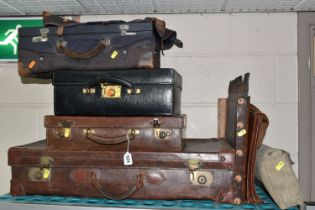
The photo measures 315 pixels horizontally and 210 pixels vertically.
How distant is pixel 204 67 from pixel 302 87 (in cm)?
50

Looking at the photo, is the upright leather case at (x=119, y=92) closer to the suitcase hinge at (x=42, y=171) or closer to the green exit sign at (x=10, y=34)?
the suitcase hinge at (x=42, y=171)

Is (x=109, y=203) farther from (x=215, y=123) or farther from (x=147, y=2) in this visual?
(x=147, y=2)

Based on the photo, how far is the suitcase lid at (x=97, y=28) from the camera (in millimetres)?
1294

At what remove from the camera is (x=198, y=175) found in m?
1.21

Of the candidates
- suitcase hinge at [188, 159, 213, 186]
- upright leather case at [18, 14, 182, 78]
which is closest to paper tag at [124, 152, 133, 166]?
suitcase hinge at [188, 159, 213, 186]

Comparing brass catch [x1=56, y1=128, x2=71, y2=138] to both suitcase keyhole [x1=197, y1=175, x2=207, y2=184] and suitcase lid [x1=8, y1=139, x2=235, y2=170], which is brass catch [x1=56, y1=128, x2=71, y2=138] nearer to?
suitcase lid [x1=8, y1=139, x2=235, y2=170]

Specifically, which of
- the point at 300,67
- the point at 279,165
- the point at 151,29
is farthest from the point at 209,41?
the point at 279,165

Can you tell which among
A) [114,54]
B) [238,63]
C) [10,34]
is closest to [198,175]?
[114,54]

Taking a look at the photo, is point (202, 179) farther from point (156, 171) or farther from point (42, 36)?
point (42, 36)

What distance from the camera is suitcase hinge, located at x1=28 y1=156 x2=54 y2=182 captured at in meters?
1.28

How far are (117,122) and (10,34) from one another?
0.96 meters

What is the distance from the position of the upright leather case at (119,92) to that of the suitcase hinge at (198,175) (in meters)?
0.20

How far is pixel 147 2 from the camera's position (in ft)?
5.32

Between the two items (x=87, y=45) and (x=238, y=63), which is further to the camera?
(x=238, y=63)
